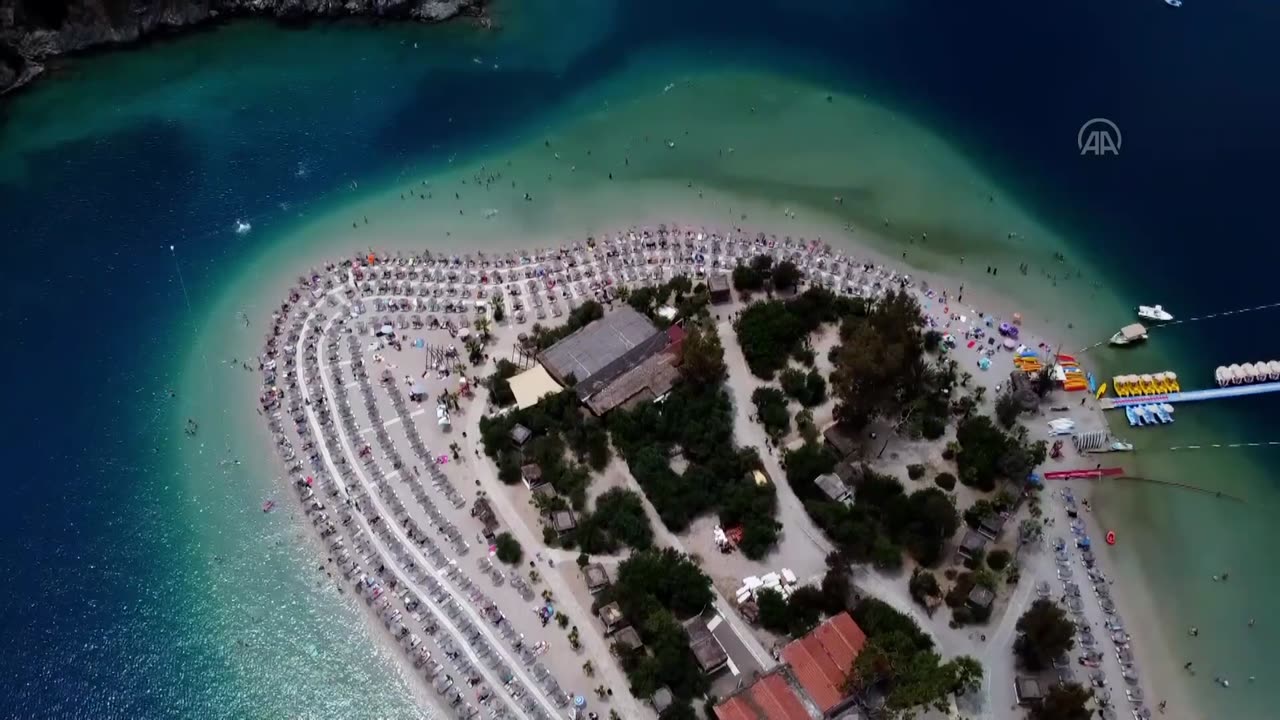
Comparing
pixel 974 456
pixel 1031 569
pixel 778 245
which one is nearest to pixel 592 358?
pixel 778 245

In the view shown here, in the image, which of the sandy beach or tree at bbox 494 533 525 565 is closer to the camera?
the sandy beach

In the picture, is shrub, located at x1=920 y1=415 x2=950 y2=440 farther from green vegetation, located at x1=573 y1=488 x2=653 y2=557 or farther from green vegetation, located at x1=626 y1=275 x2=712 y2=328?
green vegetation, located at x1=573 y1=488 x2=653 y2=557

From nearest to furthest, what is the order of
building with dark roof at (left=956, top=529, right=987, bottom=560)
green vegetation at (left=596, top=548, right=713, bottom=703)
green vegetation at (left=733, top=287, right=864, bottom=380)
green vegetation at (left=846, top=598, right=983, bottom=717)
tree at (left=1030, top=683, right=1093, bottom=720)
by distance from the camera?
1. tree at (left=1030, top=683, right=1093, bottom=720)
2. green vegetation at (left=846, top=598, right=983, bottom=717)
3. green vegetation at (left=596, top=548, right=713, bottom=703)
4. building with dark roof at (left=956, top=529, right=987, bottom=560)
5. green vegetation at (left=733, top=287, right=864, bottom=380)

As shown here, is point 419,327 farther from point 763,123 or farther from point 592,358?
point 763,123

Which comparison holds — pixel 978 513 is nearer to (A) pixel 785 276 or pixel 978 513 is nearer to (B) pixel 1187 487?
(B) pixel 1187 487

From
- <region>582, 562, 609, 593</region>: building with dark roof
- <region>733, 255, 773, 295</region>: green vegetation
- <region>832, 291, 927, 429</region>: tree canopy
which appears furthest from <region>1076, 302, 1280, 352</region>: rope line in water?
<region>582, 562, 609, 593</region>: building with dark roof

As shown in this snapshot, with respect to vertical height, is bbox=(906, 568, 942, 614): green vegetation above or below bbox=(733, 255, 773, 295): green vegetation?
below

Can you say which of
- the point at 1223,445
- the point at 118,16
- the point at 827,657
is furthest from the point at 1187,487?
the point at 118,16

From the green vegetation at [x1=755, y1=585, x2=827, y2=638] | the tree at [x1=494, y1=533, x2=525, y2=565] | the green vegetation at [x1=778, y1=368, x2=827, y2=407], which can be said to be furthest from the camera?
the green vegetation at [x1=778, y1=368, x2=827, y2=407]
